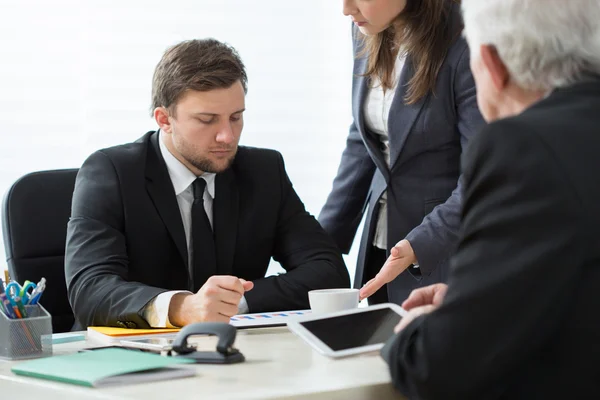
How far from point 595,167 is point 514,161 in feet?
0.33

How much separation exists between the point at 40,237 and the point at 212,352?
112cm

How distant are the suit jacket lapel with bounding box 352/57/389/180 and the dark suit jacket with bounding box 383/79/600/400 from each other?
5.26 feet

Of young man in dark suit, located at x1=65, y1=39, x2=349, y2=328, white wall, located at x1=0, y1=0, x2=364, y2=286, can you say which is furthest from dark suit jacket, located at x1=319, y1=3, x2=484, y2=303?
white wall, located at x1=0, y1=0, x2=364, y2=286

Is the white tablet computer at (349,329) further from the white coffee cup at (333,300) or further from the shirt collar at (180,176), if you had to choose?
the shirt collar at (180,176)

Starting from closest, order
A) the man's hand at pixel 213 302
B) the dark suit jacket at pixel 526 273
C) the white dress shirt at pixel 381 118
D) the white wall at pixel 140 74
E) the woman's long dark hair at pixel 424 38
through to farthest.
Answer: the dark suit jacket at pixel 526 273
the man's hand at pixel 213 302
the woman's long dark hair at pixel 424 38
the white dress shirt at pixel 381 118
the white wall at pixel 140 74

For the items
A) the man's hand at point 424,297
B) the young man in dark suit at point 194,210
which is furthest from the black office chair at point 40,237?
the man's hand at point 424,297

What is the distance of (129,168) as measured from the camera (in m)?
2.52

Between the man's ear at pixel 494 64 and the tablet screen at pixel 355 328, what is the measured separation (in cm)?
56

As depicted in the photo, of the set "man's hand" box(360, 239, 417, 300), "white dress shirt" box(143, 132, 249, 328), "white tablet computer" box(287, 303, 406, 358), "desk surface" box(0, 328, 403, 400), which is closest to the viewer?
"desk surface" box(0, 328, 403, 400)

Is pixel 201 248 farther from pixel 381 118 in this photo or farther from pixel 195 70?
pixel 381 118

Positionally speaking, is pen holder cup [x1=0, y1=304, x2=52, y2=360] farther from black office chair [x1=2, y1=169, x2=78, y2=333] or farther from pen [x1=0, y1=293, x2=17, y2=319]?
black office chair [x1=2, y1=169, x2=78, y2=333]

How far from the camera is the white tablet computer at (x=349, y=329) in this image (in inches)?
61.8

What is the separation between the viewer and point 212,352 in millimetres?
1636

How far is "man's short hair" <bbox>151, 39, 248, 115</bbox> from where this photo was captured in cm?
258
